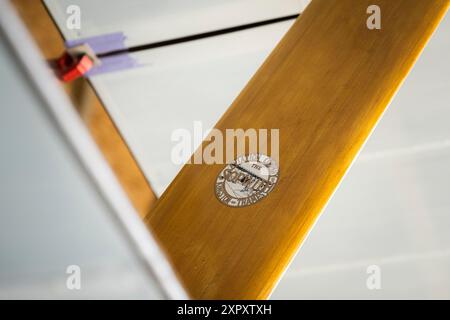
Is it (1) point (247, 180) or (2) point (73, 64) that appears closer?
(1) point (247, 180)

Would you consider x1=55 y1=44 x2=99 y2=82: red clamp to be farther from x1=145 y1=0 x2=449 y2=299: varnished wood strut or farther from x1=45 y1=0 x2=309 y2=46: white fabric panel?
x1=145 y1=0 x2=449 y2=299: varnished wood strut

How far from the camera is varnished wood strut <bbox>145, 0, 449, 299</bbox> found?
761mm

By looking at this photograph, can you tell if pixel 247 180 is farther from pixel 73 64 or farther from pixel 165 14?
pixel 165 14

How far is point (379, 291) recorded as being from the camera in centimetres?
220

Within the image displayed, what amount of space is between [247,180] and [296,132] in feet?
0.54

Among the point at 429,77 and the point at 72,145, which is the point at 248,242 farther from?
the point at 429,77

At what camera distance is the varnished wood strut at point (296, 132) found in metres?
0.76

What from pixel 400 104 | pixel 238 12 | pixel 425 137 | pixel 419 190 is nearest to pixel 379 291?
pixel 419 190

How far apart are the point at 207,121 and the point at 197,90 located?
0.50ft

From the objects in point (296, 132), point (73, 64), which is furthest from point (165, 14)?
point (296, 132)

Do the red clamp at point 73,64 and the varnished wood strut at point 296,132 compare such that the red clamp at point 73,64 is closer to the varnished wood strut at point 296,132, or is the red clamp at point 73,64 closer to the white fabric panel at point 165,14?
the white fabric panel at point 165,14

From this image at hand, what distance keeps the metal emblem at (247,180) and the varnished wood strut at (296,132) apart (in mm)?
15

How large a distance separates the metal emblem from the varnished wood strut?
15mm

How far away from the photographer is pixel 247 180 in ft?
2.82
